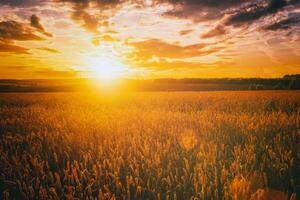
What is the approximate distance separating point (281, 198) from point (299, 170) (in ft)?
2.32

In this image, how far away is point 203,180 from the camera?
234 centimetres

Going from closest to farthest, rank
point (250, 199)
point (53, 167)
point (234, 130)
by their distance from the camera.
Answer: point (250, 199) < point (53, 167) < point (234, 130)

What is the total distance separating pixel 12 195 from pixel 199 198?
6.39ft

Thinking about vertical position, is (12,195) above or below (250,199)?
below

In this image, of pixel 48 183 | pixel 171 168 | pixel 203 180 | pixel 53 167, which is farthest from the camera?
pixel 53 167

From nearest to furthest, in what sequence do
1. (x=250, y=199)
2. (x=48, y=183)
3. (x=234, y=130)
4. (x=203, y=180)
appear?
1. (x=250, y=199)
2. (x=203, y=180)
3. (x=48, y=183)
4. (x=234, y=130)

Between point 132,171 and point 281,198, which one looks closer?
point 281,198

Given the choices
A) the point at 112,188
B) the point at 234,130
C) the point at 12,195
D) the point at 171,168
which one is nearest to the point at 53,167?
the point at 12,195

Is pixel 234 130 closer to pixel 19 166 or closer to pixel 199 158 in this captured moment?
pixel 199 158

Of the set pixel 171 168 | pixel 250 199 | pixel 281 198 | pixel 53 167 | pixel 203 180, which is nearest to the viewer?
pixel 250 199

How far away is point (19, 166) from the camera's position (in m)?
2.95

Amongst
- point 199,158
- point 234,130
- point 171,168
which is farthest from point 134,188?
point 234,130

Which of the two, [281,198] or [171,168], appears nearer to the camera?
[281,198]

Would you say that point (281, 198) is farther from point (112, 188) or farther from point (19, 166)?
point (19, 166)
